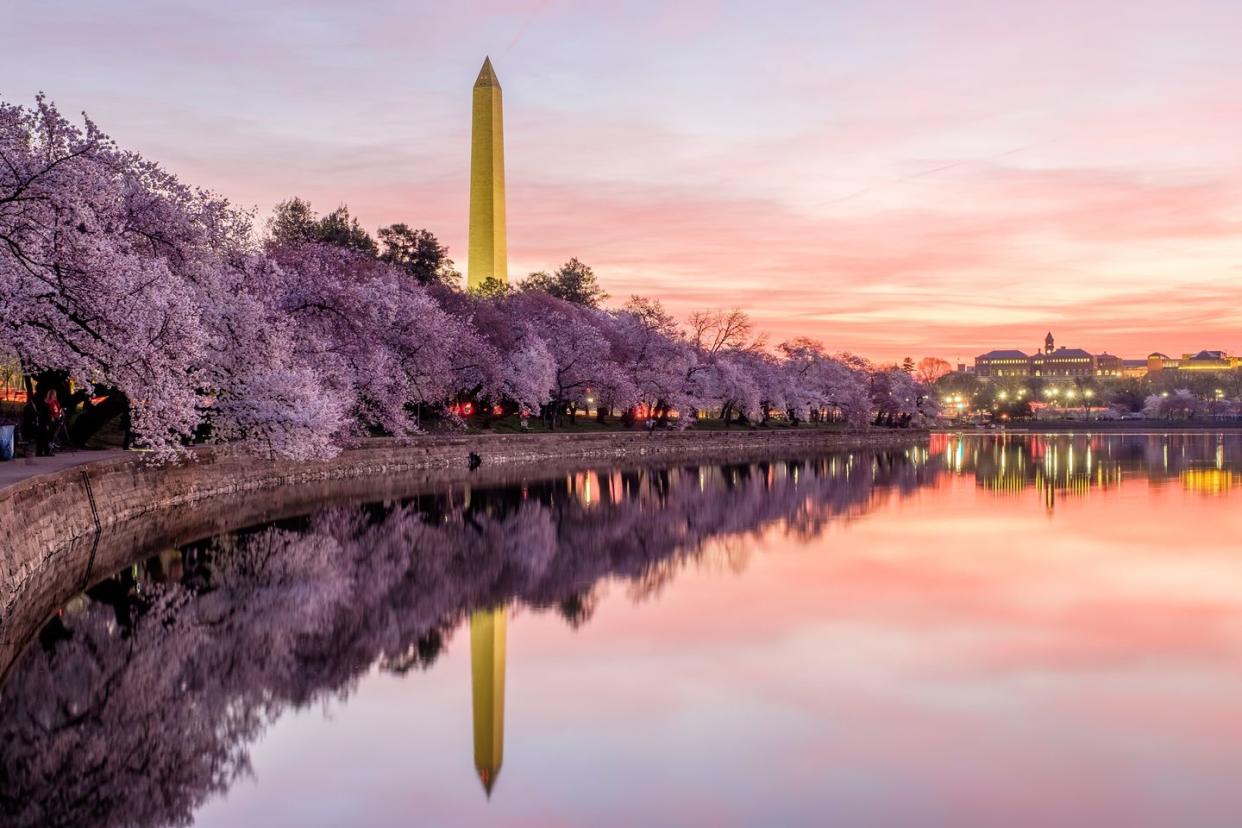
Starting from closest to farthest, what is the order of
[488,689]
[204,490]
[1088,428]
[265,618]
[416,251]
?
[488,689] → [265,618] → [204,490] → [416,251] → [1088,428]

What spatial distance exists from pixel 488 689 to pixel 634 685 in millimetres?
2046

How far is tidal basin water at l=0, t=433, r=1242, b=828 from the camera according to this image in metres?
11.6

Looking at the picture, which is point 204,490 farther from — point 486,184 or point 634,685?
point 486,184

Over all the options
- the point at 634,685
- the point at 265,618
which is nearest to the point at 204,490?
the point at 265,618

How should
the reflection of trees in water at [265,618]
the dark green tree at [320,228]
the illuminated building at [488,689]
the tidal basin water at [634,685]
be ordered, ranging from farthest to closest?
the dark green tree at [320,228], the illuminated building at [488,689], the reflection of trees in water at [265,618], the tidal basin water at [634,685]

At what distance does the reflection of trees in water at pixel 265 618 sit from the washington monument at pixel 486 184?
5563cm

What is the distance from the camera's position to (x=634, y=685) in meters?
16.4

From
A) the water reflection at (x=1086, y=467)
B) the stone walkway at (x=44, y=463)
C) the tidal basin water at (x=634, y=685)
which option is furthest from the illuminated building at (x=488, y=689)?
the water reflection at (x=1086, y=467)

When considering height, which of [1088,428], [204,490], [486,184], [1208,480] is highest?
[486,184]

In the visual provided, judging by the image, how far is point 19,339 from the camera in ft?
86.2

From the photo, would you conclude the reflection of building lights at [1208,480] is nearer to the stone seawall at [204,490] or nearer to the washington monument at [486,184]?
the stone seawall at [204,490]

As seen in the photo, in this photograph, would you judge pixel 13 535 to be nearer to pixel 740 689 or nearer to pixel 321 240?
→ pixel 740 689

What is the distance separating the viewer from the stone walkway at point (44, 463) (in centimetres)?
2552

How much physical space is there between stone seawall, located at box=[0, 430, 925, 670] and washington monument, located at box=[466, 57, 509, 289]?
24.0 metres
